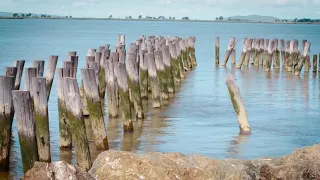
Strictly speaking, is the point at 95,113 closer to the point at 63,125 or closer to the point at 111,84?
the point at 63,125

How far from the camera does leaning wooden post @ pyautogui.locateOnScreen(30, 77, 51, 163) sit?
11219 millimetres

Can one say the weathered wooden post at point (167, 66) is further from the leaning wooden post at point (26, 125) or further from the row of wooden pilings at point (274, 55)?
the leaning wooden post at point (26, 125)

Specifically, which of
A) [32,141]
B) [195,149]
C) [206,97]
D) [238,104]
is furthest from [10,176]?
[206,97]

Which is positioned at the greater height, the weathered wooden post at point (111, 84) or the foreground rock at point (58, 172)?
the foreground rock at point (58, 172)

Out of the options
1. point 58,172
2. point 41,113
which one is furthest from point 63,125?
point 58,172

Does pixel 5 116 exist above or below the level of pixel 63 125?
above

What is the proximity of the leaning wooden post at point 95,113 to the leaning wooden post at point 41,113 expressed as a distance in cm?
161

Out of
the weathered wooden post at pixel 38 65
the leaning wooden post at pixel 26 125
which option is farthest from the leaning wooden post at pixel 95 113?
the weathered wooden post at pixel 38 65

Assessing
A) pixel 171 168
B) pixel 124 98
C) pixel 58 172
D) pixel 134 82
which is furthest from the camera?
pixel 134 82

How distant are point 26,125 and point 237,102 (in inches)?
223

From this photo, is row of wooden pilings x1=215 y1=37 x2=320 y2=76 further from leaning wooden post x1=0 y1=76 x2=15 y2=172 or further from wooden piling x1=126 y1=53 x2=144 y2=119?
leaning wooden post x1=0 y1=76 x2=15 y2=172

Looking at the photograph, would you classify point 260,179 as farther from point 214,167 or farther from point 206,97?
point 206,97

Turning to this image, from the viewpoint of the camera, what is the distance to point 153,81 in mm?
18500

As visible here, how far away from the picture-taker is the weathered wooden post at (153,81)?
18.5 meters
